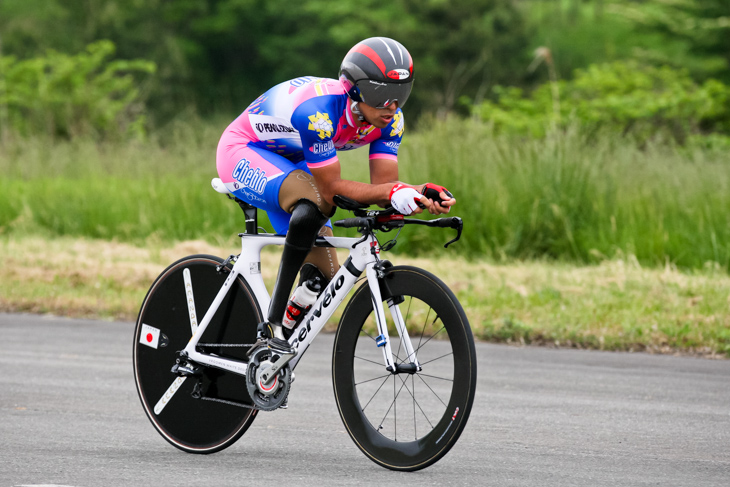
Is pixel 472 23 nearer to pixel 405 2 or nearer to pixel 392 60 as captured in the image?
pixel 405 2

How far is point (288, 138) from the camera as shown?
16.5 feet

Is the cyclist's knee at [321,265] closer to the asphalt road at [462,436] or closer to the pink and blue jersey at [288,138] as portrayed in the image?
the pink and blue jersey at [288,138]

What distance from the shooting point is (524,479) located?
4.59m

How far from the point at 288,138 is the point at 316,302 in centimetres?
85

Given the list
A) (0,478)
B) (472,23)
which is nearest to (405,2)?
(472,23)

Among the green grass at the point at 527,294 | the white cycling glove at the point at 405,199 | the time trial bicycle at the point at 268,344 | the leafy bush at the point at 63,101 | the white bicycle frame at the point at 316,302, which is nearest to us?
the white cycling glove at the point at 405,199

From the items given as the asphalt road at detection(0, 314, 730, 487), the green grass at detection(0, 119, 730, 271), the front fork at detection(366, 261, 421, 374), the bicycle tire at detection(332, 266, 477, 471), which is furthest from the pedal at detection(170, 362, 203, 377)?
the green grass at detection(0, 119, 730, 271)

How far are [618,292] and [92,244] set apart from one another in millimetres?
7777

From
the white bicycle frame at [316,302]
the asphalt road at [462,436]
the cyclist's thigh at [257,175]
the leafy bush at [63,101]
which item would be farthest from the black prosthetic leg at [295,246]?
the leafy bush at [63,101]

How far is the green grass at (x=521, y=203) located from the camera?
1312 centimetres

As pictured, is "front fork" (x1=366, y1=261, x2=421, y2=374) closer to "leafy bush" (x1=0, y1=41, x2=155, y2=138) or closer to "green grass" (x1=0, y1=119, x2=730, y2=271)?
"green grass" (x1=0, y1=119, x2=730, y2=271)

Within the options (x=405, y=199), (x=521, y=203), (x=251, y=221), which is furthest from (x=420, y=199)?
(x=521, y=203)

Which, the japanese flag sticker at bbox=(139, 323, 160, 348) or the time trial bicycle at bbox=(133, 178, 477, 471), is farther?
the japanese flag sticker at bbox=(139, 323, 160, 348)

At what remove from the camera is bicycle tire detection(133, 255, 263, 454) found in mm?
5082
